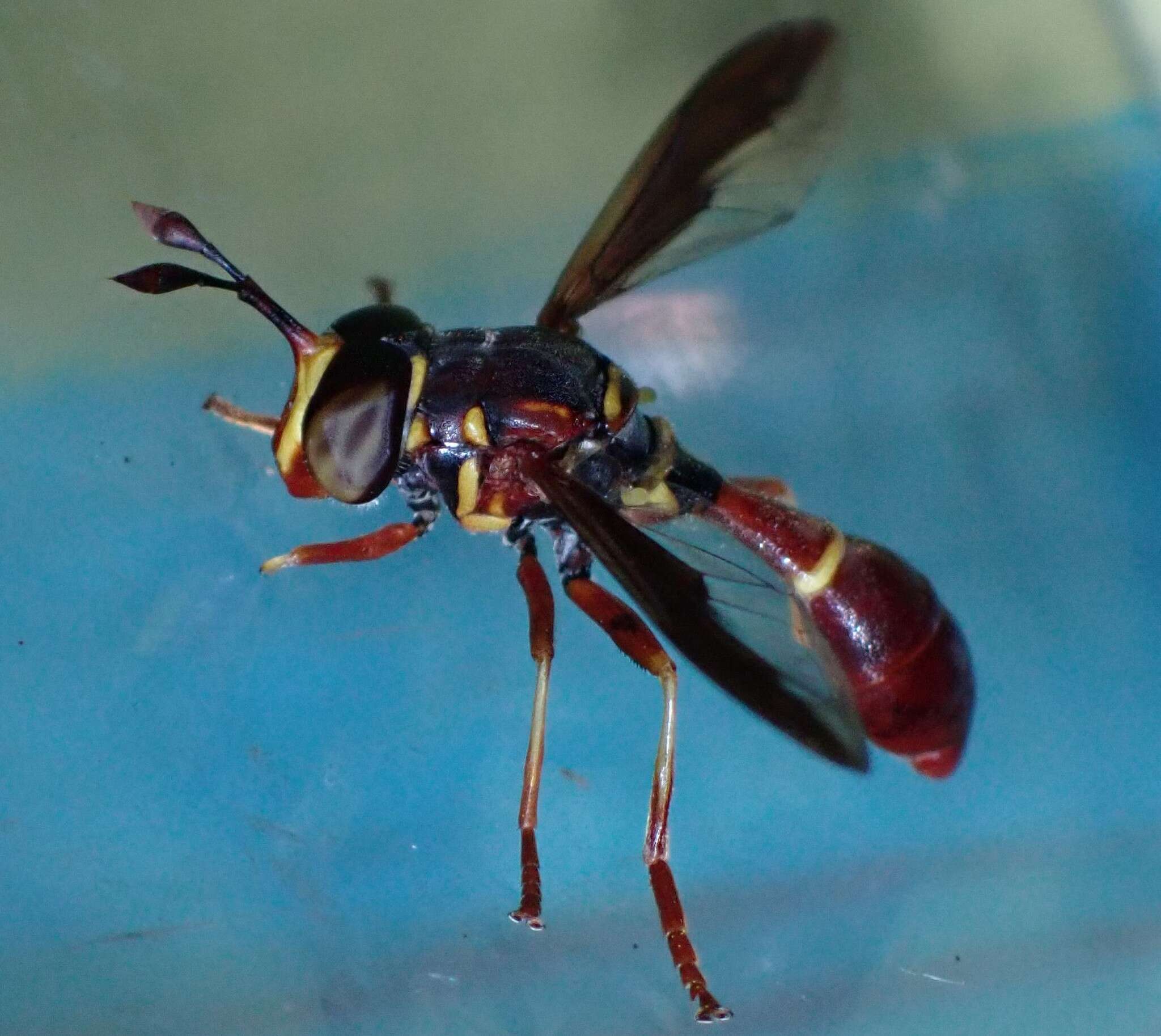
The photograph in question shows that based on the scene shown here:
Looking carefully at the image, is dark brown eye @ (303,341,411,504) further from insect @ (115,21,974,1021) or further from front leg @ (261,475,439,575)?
front leg @ (261,475,439,575)

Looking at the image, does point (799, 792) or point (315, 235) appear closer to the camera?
point (799, 792)

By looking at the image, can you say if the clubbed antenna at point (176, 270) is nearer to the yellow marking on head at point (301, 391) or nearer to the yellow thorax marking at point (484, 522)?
the yellow marking on head at point (301, 391)

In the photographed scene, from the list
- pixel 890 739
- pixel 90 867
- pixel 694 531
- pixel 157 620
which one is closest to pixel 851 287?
pixel 694 531

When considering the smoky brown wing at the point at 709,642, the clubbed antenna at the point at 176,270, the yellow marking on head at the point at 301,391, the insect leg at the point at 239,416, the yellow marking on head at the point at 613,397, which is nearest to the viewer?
the smoky brown wing at the point at 709,642

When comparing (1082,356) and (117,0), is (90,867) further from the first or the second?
(1082,356)

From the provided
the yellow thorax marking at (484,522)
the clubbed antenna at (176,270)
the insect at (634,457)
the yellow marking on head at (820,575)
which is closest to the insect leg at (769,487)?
the insect at (634,457)

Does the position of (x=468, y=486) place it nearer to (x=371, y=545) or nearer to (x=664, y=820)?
(x=371, y=545)
